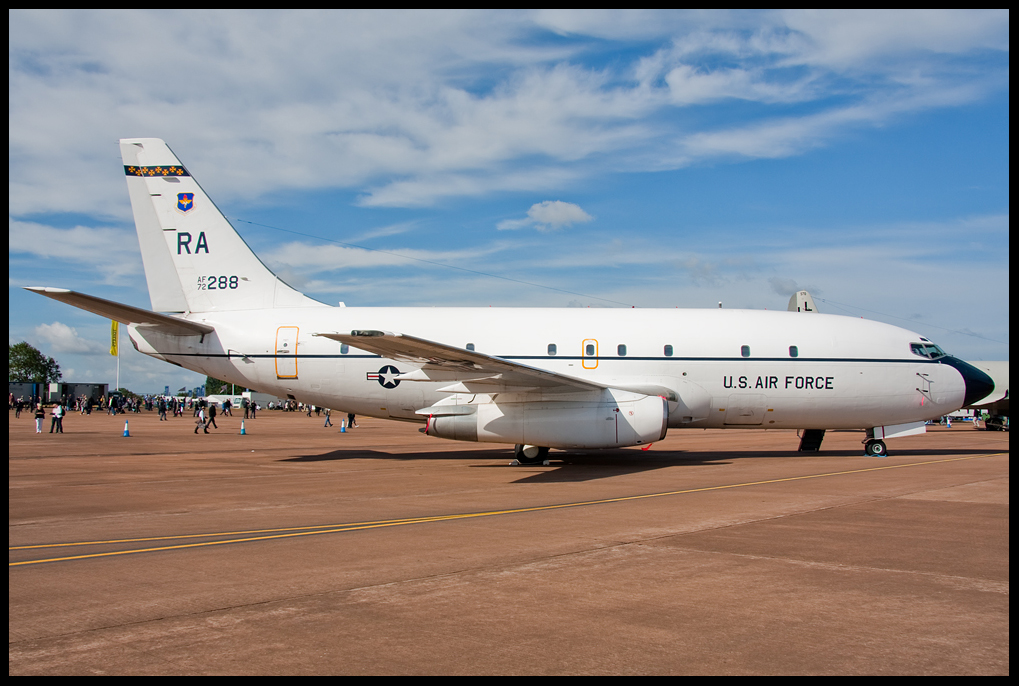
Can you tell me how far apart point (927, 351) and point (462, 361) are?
1340 centimetres

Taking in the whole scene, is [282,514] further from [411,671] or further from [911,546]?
[911,546]

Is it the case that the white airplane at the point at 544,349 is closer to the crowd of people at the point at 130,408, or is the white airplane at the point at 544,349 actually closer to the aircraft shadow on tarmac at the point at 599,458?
the aircraft shadow on tarmac at the point at 599,458

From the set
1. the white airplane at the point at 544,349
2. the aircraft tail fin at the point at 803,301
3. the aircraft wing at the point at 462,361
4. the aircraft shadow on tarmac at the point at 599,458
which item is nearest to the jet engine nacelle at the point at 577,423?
the aircraft wing at the point at 462,361

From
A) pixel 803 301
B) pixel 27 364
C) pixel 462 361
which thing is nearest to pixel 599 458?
pixel 462 361

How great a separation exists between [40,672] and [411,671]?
2.05 meters

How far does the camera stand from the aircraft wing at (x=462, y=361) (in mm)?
14181

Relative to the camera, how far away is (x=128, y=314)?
1803 cm

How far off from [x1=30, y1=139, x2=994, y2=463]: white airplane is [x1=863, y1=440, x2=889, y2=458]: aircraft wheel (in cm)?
4

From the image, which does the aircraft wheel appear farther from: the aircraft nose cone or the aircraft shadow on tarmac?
the aircraft nose cone

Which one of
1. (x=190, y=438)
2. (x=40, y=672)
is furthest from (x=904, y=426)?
(x=190, y=438)

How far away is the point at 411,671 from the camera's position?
13.4 ft

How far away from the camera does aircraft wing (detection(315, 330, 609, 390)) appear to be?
14.2m

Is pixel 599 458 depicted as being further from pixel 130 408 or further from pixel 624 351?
pixel 130 408

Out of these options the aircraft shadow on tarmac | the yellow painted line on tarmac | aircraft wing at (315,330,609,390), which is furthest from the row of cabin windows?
the yellow painted line on tarmac
